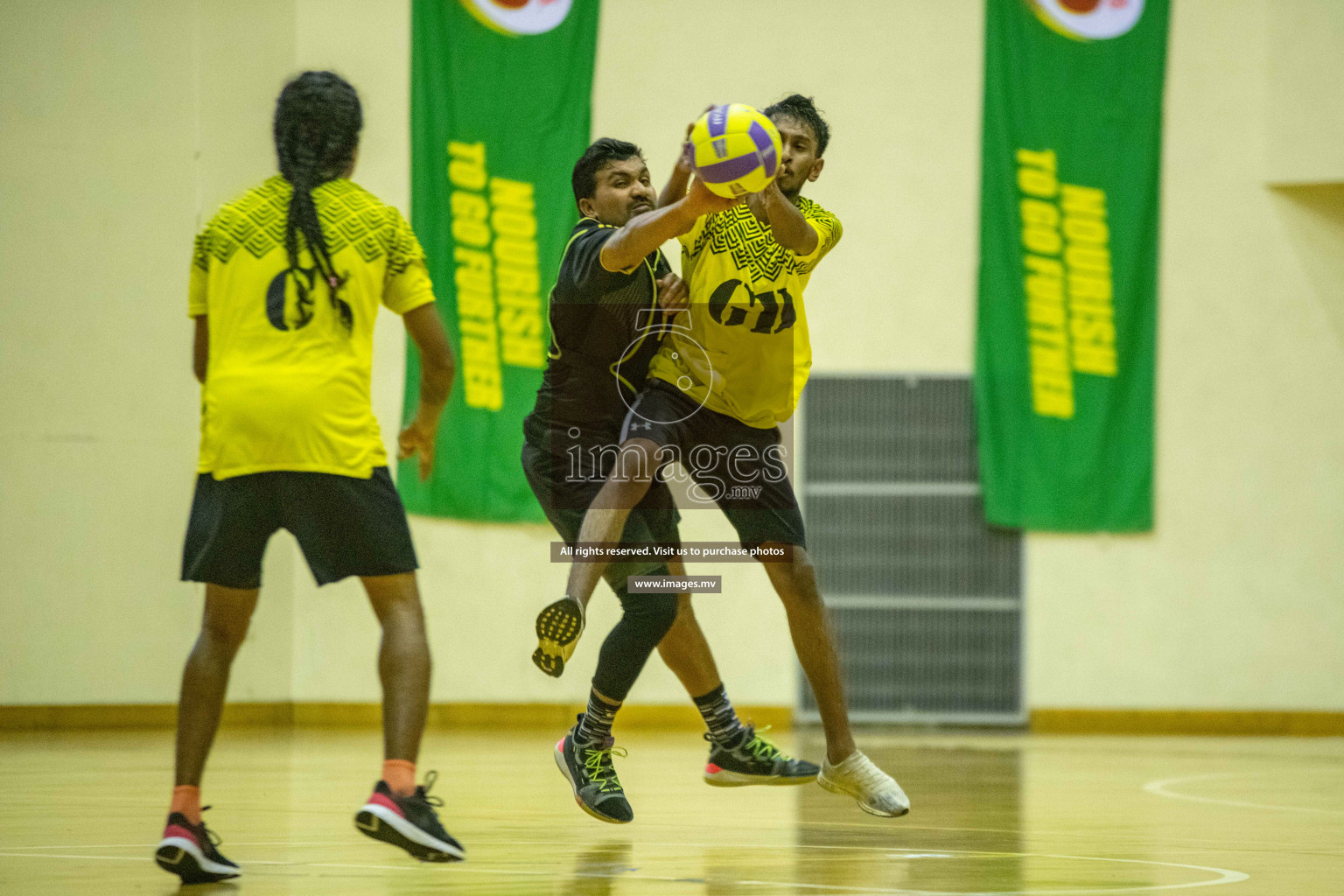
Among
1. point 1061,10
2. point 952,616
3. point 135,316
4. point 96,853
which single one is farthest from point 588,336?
point 1061,10

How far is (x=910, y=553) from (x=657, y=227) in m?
5.50

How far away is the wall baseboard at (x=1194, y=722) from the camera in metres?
8.36

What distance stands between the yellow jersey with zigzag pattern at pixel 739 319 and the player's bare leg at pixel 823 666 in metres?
0.42

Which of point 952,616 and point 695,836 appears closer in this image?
point 695,836

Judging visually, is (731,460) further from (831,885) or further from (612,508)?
(831,885)

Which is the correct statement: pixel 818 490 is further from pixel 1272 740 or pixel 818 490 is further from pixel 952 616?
pixel 1272 740

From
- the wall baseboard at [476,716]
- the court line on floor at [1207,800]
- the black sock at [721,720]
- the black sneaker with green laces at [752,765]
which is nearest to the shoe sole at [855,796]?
the black sneaker with green laces at [752,765]

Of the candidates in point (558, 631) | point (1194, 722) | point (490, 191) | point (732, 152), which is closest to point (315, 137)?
point (732, 152)

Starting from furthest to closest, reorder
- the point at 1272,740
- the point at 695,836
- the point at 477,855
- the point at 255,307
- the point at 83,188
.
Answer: the point at 1272,740 → the point at 83,188 → the point at 695,836 → the point at 477,855 → the point at 255,307

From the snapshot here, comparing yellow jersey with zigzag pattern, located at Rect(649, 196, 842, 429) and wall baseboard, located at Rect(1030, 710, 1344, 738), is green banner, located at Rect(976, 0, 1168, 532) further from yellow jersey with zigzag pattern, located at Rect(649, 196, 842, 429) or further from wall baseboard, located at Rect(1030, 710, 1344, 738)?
yellow jersey with zigzag pattern, located at Rect(649, 196, 842, 429)

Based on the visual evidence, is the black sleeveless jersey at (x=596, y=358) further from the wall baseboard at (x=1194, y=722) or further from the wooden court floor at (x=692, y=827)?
the wall baseboard at (x=1194, y=722)

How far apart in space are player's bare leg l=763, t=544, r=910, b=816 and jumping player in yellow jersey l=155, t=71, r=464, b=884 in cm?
112

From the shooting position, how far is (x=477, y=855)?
320cm

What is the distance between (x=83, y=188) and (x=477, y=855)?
538 cm
